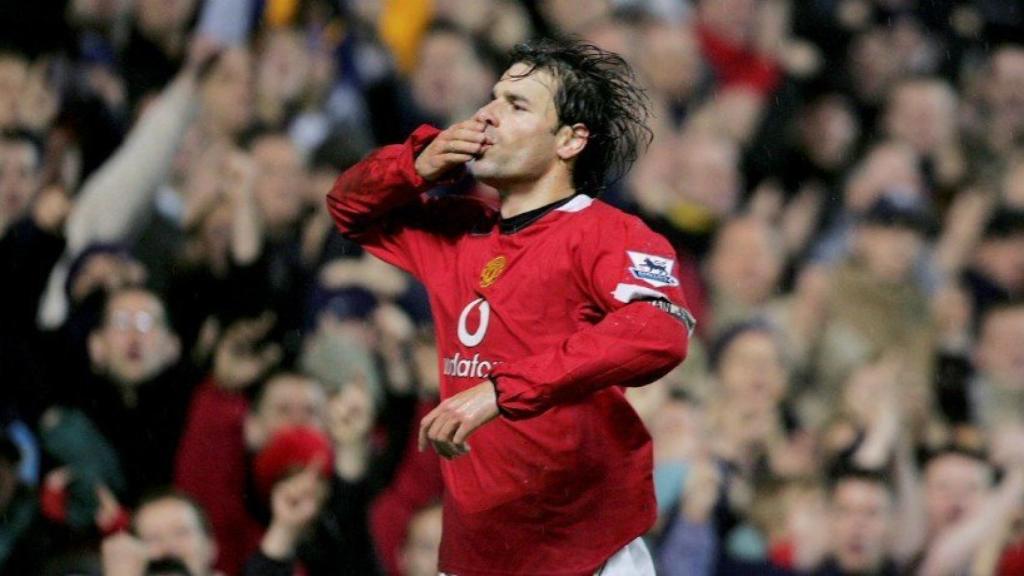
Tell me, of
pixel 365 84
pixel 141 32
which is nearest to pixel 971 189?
pixel 365 84

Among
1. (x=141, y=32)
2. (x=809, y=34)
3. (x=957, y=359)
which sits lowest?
(x=957, y=359)

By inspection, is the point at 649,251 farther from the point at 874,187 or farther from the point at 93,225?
the point at 874,187

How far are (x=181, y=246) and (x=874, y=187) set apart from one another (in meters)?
3.73

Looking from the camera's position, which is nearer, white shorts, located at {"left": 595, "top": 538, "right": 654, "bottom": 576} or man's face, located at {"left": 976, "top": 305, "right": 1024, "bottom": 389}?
white shorts, located at {"left": 595, "top": 538, "right": 654, "bottom": 576}

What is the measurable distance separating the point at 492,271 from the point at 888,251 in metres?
4.43

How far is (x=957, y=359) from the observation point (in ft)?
28.4

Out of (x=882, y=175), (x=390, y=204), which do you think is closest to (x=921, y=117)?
(x=882, y=175)

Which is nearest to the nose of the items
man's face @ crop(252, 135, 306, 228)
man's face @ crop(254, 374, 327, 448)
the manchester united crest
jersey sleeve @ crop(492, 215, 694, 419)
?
the manchester united crest

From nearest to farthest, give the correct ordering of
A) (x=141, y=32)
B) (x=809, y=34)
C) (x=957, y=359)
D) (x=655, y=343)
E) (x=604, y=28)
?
(x=655, y=343), (x=141, y=32), (x=957, y=359), (x=604, y=28), (x=809, y=34)

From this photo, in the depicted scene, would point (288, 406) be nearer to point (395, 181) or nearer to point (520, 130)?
point (395, 181)

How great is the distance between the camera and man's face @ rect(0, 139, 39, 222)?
6.89 m

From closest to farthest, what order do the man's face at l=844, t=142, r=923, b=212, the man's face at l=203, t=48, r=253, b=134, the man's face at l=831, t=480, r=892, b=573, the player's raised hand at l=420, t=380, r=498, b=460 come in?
the player's raised hand at l=420, t=380, r=498, b=460, the man's face at l=831, t=480, r=892, b=573, the man's face at l=203, t=48, r=253, b=134, the man's face at l=844, t=142, r=923, b=212

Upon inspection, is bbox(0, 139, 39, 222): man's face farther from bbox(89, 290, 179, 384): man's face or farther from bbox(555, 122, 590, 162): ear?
bbox(555, 122, 590, 162): ear

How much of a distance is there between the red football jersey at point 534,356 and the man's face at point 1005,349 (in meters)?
3.98
